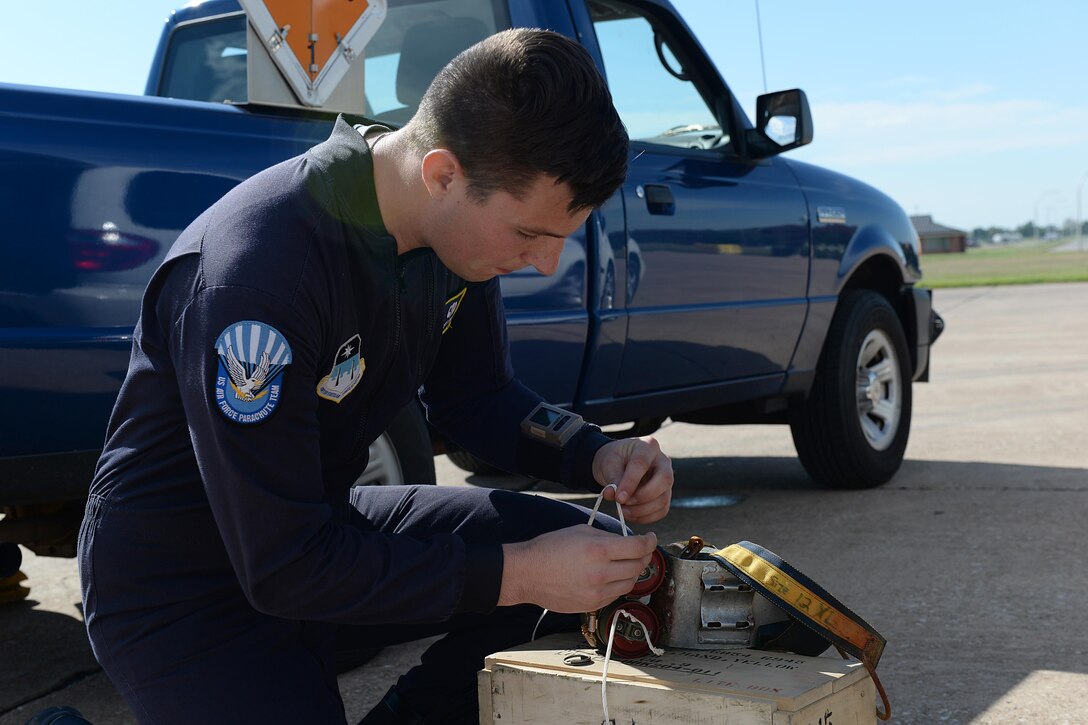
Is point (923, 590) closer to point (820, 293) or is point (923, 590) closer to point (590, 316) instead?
point (590, 316)

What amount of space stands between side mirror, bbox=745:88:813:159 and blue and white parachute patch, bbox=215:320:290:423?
310 centimetres

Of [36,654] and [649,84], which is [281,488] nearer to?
[36,654]

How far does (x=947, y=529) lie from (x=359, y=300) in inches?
117

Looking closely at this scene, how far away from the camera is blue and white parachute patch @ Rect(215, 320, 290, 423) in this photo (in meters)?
1.58

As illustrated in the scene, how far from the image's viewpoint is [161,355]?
174 cm

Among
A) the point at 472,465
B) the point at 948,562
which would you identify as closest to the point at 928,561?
the point at 948,562

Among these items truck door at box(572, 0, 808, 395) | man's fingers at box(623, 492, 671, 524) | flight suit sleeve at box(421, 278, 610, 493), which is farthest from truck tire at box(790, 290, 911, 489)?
man's fingers at box(623, 492, 671, 524)

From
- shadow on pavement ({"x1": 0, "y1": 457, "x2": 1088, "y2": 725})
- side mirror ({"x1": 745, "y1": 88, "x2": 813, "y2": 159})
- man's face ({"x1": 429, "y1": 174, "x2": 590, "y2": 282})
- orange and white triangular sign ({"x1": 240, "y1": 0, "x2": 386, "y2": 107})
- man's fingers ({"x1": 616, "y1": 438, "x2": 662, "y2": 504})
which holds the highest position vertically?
orange and white triangular sign ({"x1": 240, "y1": 0, "x2": 386, "y2": 107})

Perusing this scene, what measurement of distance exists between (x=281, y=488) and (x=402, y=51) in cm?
244

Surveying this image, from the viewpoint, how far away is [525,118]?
64.2 inches

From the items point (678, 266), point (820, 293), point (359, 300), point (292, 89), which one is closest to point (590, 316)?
point (678, 266)

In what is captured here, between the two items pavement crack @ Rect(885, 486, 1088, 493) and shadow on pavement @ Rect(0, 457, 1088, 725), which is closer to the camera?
shadow on pavement @ Rect(0, 457, 1088, 725)

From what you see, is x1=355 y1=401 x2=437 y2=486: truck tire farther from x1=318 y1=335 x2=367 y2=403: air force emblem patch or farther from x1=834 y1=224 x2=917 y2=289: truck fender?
x1=834 y1=224 x2=917 y2=289: truck fender

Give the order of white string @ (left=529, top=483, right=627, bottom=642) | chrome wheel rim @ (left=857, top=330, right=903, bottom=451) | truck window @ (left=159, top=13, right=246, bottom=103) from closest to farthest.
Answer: white string @ (left=529, top=483, right=627, bottom=642), truck window @ (left=159, top=13, right=246, bottom=103), chrome wheel rim @ (left=857, top=330, right=903, bottom=451)
